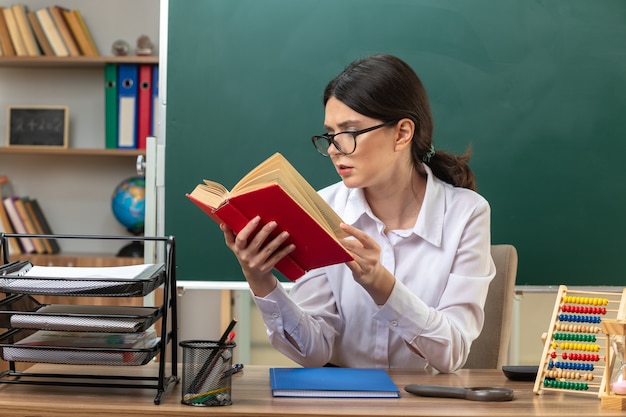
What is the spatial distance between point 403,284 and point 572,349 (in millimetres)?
416

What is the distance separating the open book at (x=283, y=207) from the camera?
4.33 feet

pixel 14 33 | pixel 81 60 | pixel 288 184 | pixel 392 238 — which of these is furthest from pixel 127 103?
pixel 288 184

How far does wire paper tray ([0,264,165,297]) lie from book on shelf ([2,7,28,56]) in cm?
287

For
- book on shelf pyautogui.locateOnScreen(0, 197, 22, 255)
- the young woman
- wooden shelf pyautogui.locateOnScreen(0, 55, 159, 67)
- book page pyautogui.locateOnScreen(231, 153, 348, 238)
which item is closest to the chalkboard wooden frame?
wooden shelf pyautogui.locateOnScreen(0, 55, 159, 67)

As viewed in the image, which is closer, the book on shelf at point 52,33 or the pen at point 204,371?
the pen at point 204,371

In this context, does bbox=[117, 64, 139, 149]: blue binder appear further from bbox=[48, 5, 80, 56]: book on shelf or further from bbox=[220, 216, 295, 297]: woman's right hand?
bbox=[220, 216, 295, 297]: woman's right hand

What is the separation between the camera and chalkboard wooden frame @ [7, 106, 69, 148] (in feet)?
13.3

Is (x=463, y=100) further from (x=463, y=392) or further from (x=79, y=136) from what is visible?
(x=79, y=136)

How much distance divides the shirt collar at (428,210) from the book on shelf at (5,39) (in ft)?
8.56

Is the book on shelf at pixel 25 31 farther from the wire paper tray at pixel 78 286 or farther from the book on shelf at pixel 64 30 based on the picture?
the wire paper tray at pixel 78 286

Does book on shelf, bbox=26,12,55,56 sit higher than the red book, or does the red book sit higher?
book on shelf, bbox=26,12,55,56

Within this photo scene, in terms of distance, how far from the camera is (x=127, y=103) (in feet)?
12.9

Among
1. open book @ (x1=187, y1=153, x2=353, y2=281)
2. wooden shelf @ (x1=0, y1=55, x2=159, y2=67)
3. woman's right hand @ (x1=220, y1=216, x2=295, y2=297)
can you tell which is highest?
wooden shelf @ (x1=0, y1=55, x2=159, y2=67)

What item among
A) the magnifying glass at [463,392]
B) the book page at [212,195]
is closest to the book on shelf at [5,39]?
the book page at [212,195]
